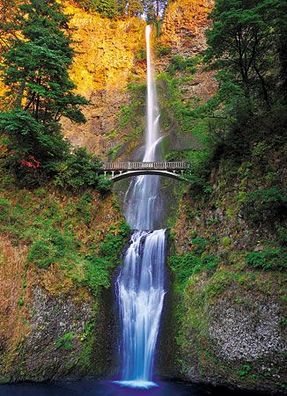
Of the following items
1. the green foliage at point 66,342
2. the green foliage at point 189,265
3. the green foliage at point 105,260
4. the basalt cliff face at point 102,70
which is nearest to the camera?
the green foliage at point 66,342

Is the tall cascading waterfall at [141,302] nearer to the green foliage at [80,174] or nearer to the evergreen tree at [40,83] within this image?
the green foliage at [80,174]

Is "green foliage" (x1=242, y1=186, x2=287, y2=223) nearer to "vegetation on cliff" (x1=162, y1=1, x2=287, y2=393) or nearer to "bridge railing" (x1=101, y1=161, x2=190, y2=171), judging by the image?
"vegetation on cliff" (x1=162, y1=1, x2=287, y2=393)

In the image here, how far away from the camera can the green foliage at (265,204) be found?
1216cm

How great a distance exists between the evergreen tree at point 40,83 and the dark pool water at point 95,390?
34.2ft

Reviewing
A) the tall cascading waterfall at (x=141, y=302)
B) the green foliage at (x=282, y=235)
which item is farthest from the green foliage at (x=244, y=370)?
the green foliage at (x=282, y=235)

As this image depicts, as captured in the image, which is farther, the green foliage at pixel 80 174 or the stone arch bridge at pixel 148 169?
the stone arch bridge at pixel 148 169

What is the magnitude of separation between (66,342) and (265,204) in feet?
28.9

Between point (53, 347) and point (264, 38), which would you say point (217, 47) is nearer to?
point (264, 38)

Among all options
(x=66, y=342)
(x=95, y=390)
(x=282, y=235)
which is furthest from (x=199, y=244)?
(x=95, y=390)

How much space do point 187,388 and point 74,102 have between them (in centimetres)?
1503

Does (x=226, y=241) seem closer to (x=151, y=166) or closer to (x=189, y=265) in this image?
(x=189, y=265)

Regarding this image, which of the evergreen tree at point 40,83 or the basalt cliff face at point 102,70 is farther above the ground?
the basalt cliff face at point 102,70

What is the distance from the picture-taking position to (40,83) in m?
18.6

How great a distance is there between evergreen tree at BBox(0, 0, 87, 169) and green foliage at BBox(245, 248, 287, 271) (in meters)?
11.4
